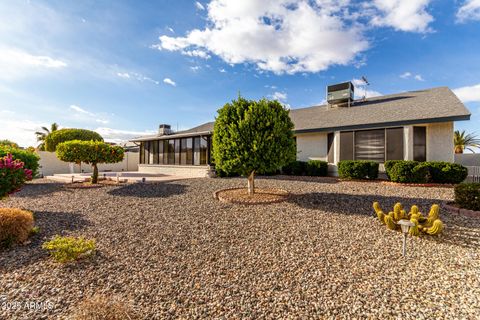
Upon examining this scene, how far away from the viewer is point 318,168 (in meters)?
14.1

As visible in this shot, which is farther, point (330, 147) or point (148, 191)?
point (330, 147)

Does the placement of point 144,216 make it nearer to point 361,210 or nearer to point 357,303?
point 357,303

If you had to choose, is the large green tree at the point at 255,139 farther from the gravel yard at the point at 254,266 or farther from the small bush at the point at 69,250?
the small bush at the point at 69,250

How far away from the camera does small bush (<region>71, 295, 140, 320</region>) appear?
2711 millimetres

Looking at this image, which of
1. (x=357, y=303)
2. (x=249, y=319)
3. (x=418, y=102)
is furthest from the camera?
(x=418, y=102)

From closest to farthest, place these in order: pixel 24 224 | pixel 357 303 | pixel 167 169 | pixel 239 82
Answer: pixel 357 303 < pixel 24 224 < pixel 239 82 < pixel 167 169

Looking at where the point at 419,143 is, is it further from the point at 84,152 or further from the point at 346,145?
the point at 84,152

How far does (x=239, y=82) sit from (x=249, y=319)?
15.6 m

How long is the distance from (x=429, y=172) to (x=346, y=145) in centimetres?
439

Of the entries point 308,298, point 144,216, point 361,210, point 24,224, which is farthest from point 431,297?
point 24,224

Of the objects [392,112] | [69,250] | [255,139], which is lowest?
[69,250]

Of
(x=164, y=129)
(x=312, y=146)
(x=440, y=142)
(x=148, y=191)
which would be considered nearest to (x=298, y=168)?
(x=312, y=146)

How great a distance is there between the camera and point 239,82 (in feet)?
53.3

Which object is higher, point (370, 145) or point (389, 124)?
point (389, 124)
